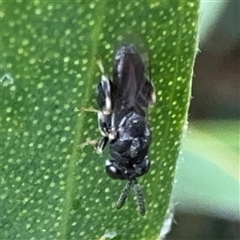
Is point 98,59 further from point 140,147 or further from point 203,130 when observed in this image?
point 203,130

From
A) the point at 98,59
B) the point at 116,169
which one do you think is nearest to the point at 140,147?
the point at 116,169

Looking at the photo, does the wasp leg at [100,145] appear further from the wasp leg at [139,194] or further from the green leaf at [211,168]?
the green leaf at [211,168]

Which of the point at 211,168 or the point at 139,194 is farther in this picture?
the point at 211,168

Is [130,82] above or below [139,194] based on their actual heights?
above

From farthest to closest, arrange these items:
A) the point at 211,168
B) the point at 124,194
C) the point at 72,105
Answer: the point at 211,168, the point at 124,194, the point at 72,105

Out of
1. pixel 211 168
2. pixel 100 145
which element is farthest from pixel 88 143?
pixel 211 168

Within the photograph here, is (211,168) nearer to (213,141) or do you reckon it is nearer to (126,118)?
(213,141)

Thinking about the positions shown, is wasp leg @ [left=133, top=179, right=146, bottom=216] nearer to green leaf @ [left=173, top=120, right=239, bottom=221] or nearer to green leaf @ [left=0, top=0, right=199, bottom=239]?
green leaf @ [left=0, top=0, right=199, bottom=239]
